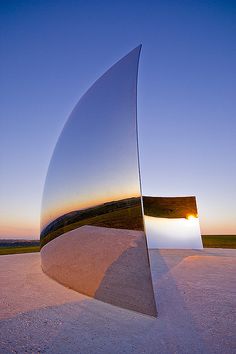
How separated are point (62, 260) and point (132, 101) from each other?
315 centimetres

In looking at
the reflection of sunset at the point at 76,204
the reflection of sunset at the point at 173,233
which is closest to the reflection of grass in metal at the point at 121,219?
the reflection of sunset at the point at 76,204

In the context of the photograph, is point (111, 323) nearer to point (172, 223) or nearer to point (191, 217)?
point (172, 223)

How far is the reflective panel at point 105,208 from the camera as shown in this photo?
3.28 m

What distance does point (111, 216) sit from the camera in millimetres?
3592

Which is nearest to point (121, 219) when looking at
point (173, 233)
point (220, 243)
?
point (173, 233)

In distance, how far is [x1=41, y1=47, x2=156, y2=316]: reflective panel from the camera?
328 cm

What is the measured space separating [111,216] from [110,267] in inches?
28.2

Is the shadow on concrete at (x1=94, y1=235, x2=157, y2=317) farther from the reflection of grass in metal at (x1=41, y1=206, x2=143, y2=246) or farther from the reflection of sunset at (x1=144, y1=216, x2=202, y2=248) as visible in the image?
the reflection of sunset at (x1=144, y1=216, x2=202, y2=248)

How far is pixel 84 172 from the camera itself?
4449 millimetres

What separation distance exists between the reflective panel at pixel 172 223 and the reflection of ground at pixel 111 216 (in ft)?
33.0

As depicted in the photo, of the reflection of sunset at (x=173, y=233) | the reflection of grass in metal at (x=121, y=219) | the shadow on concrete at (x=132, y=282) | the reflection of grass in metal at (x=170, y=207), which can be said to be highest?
the reflection of grass in metal at (x=121, y=219)

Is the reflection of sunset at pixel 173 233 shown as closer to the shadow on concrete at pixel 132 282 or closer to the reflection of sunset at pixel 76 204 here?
the reflection of sunset at pixel 76 204

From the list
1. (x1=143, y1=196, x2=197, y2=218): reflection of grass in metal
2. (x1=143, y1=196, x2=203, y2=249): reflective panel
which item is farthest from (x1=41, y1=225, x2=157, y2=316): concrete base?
(x1=143, y1=196, x2=197, y2=218): reflection of grass in metal

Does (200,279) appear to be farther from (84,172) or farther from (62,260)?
(84,172)
